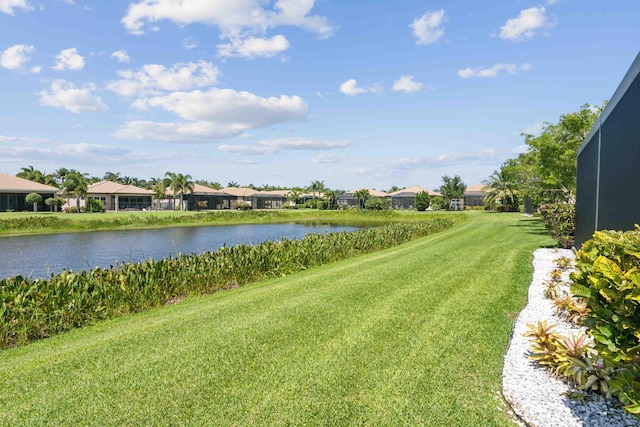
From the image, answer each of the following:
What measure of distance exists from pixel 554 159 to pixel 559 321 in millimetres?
17255

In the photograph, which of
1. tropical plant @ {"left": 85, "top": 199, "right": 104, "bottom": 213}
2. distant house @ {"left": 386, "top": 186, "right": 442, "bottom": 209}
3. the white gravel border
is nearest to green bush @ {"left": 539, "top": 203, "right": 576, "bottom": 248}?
the white gravel border

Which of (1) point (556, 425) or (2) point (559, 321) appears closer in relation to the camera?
(1) point (556, 425)

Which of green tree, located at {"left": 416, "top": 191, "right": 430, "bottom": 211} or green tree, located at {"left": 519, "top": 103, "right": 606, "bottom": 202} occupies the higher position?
green tree, located at {"left": 519, "top": 103, "right": 606, "bottom": 202}

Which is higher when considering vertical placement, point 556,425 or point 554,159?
point 554,159

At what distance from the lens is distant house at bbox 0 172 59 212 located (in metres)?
46.5

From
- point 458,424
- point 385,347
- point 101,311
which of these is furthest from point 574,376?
point 101,311

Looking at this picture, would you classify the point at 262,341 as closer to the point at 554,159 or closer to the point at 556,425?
the point at 556,425

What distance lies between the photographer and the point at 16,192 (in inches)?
1855

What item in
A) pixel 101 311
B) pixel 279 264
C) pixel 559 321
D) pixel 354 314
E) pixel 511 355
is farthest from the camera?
pixel 279 264

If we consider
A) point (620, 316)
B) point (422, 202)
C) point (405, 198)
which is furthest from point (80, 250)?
point (405, 198)

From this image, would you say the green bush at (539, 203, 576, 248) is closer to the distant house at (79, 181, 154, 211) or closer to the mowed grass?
the mowed grass

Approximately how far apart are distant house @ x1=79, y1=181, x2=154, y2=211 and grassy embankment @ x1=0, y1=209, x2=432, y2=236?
1645 cm

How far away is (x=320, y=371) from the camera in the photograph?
446 cm

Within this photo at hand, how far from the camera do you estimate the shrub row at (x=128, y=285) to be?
23.7 feet
